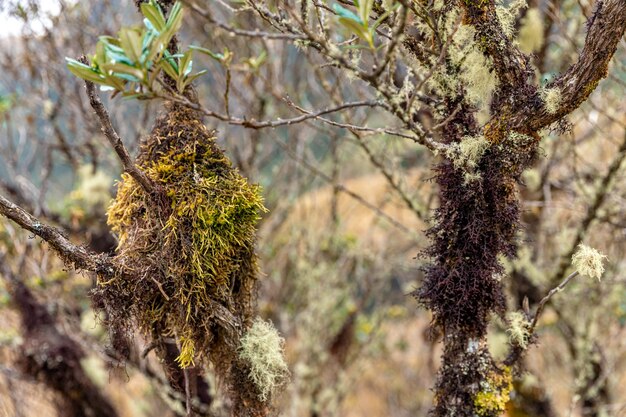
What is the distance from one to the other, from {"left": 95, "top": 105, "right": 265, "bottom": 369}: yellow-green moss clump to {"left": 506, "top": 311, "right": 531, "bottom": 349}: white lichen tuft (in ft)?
2.61

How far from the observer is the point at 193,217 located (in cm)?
135

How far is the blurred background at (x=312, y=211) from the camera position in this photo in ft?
9.60

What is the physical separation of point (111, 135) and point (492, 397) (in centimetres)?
121

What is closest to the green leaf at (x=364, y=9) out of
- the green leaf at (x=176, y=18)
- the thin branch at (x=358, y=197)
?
the green leaf at (x=176, y=18)

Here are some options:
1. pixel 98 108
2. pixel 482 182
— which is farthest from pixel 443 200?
pixel 98 108

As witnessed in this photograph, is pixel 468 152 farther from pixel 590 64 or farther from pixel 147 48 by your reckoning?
pixel 147 48

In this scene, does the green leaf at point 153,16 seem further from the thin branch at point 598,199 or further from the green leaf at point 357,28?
the thin branch at point 598,199

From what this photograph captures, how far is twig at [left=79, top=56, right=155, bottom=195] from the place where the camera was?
1197 millimetres

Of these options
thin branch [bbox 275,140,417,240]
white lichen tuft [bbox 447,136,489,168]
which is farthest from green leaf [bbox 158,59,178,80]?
thin branch [bbox 275,140,417,240]

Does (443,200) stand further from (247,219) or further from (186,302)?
(186,302)

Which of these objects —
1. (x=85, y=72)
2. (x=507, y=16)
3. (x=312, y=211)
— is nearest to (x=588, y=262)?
(x=507, y=16)

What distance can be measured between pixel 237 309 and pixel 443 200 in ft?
2.17

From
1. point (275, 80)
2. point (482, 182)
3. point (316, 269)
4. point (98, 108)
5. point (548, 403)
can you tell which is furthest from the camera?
point (316, 269)

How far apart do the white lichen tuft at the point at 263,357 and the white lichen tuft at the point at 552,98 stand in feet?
3.14
